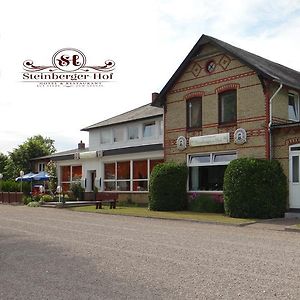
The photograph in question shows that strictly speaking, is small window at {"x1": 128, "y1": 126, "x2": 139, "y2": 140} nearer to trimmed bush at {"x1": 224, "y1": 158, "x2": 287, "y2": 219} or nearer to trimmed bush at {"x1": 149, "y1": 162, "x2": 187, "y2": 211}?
trimmed bush at {"x1": 149, "y1": 162, "x2": 187, "y2": 211}

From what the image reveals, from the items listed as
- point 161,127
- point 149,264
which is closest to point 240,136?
point 161,127

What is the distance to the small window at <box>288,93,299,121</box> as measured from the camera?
846 inches

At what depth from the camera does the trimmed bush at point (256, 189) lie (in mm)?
18500

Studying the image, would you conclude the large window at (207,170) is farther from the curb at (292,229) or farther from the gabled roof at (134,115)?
the curb at (292,229)

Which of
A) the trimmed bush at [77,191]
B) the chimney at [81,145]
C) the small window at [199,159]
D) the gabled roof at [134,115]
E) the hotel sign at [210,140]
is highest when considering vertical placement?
the gabled roof at [134,115]

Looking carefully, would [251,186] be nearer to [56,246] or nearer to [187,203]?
[187,203]

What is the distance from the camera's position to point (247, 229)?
1527cm

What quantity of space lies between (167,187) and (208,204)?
2.23 meters

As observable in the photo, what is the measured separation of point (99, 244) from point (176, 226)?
17.1 ft

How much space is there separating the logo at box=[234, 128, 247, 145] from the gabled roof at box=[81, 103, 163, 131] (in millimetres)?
8552

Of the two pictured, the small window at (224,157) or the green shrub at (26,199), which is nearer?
the small window at (224,157)

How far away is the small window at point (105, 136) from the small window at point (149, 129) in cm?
372

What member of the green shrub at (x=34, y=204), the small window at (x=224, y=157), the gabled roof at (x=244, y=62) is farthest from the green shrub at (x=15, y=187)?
the small window at (x=224, y=157)

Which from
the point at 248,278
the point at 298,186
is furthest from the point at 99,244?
the point at 298,186
